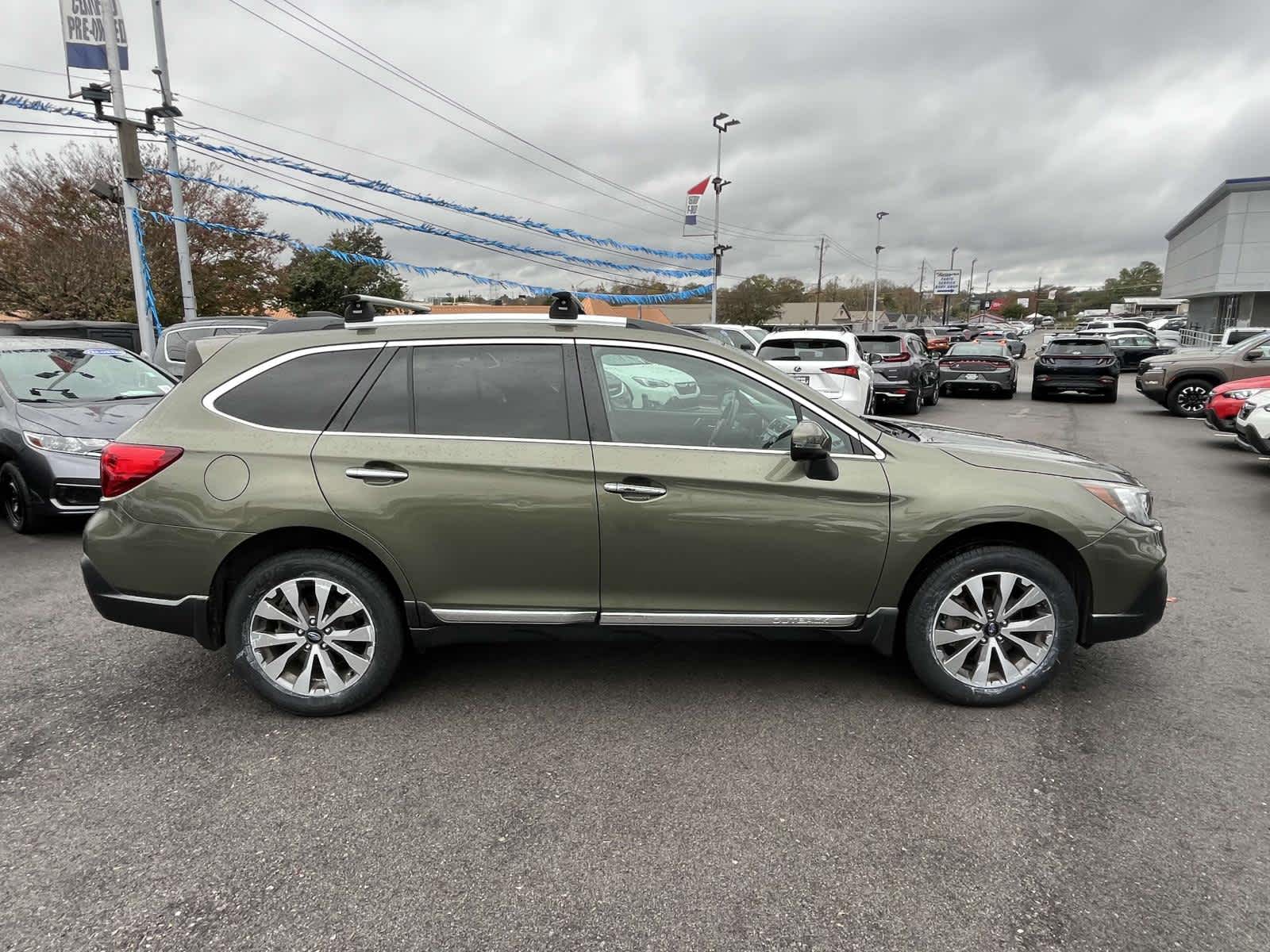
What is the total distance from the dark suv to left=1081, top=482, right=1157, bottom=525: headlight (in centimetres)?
1106

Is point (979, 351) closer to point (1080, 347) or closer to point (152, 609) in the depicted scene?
point (1080, 347)

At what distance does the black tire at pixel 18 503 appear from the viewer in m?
6.55

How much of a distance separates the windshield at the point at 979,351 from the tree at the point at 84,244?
23265mm

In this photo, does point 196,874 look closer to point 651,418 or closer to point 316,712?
point 316,712

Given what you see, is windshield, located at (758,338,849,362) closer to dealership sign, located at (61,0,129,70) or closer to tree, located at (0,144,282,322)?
dealership sign, located at (61,0,129,70)

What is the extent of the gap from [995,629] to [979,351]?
18.5m

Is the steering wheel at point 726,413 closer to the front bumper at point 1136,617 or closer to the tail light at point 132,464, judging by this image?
the front bumper at point 1136,617

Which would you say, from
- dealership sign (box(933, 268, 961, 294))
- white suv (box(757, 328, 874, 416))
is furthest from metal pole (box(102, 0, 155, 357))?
dealership sign (box(933, 268, 961, 294))

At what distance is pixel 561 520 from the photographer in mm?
3383

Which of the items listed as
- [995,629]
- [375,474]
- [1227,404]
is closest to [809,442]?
[995,629]

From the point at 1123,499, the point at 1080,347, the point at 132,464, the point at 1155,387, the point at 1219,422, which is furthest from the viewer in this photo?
the point at 1080,347

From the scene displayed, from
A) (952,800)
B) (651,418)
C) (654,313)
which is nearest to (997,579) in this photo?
(952,800)

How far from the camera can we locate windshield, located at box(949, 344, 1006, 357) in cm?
1978

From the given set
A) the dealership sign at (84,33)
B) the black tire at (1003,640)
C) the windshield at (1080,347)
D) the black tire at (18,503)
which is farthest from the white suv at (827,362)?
the dealership sign at (84,33)
